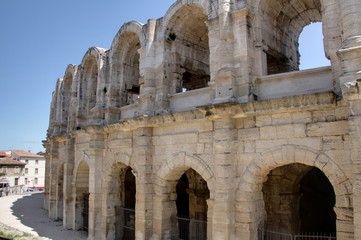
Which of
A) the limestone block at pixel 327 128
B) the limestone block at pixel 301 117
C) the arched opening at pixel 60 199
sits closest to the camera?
the limestone block at pixel 327 128

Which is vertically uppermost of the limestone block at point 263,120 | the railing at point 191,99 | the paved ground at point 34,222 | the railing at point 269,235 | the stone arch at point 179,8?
the stone arch at point 179,8

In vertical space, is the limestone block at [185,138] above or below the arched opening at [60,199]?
above

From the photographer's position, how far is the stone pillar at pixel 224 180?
6.43 meters

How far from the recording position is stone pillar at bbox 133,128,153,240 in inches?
324

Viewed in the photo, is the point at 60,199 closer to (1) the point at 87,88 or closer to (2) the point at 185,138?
(1) the point at 87,88

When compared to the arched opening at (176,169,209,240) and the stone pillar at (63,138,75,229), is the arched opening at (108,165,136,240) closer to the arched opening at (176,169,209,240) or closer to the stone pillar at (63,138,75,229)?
the arched opening at (176,169,209,240)

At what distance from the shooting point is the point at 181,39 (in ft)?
29.8

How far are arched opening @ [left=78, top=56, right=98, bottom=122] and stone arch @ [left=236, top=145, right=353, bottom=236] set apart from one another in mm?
8138

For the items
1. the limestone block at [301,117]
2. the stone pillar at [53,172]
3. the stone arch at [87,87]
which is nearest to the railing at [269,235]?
the limestone block at [301,117]

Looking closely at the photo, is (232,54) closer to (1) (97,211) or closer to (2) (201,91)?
(2) (201,91)

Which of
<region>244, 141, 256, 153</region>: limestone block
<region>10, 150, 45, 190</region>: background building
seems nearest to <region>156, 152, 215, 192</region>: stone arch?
<region>244, 141, 256, 153</region>: limestone block

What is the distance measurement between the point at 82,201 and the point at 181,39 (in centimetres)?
745

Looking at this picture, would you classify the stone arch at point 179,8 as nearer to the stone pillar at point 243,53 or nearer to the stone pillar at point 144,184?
the stone pillar at point 243,53

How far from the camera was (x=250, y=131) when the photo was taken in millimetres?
6523
